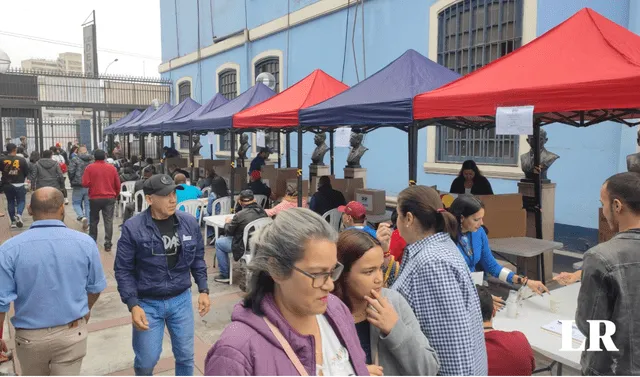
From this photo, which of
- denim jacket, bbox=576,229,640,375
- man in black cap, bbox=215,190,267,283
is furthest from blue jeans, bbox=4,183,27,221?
denim jacket, bbox=576,229,640,375

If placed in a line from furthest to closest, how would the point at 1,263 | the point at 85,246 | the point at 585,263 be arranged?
the point at 85,246, the point at 1,263, the point at 585,263

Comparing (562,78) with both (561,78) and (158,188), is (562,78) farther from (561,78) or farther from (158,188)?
(158,188)

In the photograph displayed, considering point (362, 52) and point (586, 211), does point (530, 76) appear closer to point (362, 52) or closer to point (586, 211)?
point (586, 211)

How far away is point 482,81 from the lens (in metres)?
4.77

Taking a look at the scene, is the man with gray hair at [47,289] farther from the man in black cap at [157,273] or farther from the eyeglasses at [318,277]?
the eyeglasses at [318,277]

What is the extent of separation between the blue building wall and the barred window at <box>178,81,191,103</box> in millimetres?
625

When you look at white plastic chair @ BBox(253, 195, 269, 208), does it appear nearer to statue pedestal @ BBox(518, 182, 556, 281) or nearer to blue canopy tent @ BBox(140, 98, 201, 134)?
statue pedestal @ BBox(518, 182, 556, 281)

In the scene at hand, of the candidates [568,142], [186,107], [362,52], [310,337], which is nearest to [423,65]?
[568,142]

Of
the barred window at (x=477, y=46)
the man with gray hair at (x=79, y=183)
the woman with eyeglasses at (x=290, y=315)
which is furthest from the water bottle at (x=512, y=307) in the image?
the man with gray hair at (x=79, y=183)

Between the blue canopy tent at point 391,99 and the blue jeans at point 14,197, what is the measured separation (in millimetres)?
7670

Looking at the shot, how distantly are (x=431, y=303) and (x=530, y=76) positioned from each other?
125 inches

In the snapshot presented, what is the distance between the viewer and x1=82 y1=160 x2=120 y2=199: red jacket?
25.9 feet

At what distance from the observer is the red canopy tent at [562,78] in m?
3.72

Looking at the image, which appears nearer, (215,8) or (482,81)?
(482,81)
